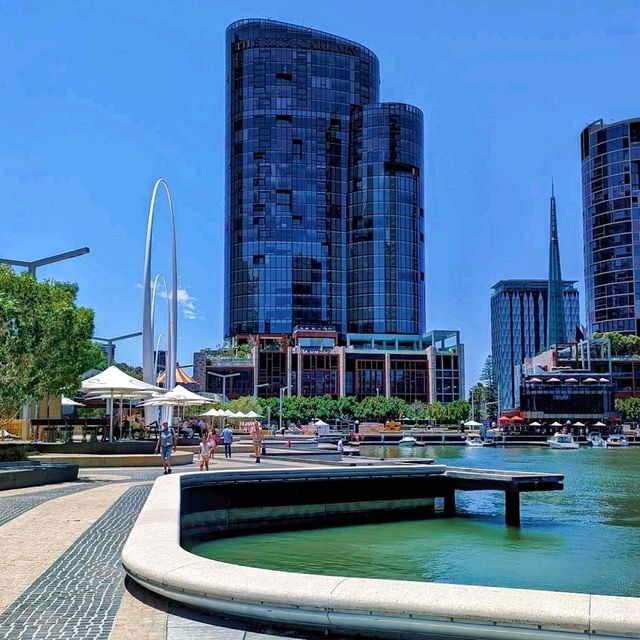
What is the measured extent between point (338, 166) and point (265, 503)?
17007 cm

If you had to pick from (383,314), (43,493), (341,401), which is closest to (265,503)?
(43,493)

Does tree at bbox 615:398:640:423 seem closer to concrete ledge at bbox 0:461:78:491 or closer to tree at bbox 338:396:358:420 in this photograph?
tree at bbox 338:396:358:420

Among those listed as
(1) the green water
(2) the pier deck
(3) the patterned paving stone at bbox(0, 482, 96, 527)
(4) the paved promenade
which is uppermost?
(4) the paved promenade

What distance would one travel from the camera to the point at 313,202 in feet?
611

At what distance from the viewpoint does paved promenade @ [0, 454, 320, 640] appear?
27.4ft

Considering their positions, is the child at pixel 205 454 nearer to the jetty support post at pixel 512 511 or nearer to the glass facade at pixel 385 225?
the jetty support post at pixel 512 511

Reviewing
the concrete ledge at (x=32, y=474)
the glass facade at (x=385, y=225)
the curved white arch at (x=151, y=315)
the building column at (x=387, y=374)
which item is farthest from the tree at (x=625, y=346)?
the concrete ledge at (x=32, y=474)

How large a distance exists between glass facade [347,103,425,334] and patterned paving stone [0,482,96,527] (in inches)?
6291

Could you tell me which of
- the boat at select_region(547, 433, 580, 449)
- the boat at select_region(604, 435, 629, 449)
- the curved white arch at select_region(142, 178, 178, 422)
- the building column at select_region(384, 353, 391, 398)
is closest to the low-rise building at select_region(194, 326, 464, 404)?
the building column at select_region(384, 353, 391, 398)

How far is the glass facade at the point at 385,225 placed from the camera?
183 metres

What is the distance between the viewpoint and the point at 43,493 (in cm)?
2169

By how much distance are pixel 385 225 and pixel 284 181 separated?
24.5 m

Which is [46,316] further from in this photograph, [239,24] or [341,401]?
[239,24]

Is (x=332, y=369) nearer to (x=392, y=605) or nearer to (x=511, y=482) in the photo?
(x=511, y=482)
